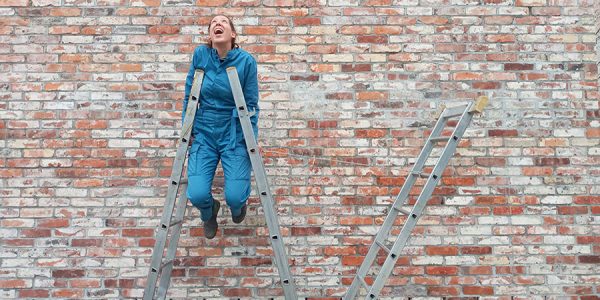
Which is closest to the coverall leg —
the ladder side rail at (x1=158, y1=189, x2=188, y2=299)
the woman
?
the woman

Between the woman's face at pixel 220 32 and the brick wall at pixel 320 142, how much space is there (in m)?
0.58

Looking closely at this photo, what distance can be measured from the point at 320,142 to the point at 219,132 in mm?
831

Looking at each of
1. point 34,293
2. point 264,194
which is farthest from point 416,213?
point 34,293

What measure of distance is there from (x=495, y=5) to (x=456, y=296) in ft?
6.54

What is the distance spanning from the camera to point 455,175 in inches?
140

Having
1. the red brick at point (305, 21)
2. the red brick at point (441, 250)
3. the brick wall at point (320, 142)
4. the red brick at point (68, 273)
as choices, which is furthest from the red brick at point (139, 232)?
the red brick at point (441, 250)

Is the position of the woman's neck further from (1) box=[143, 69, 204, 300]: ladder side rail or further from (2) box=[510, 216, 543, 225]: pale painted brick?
(2) box=[510, 216, 543, 225]: pale painted brick

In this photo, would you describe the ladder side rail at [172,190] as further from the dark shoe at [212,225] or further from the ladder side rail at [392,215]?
the ladder side rail at [392,215]

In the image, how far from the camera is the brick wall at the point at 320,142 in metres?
3.47

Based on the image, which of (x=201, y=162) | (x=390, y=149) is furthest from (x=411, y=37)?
(x=201, y=162)

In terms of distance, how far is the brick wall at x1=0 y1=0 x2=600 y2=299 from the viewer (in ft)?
11.4

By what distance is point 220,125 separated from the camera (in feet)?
9.75

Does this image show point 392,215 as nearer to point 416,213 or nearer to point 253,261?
point 416,213

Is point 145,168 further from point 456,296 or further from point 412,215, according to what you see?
point 456,296
